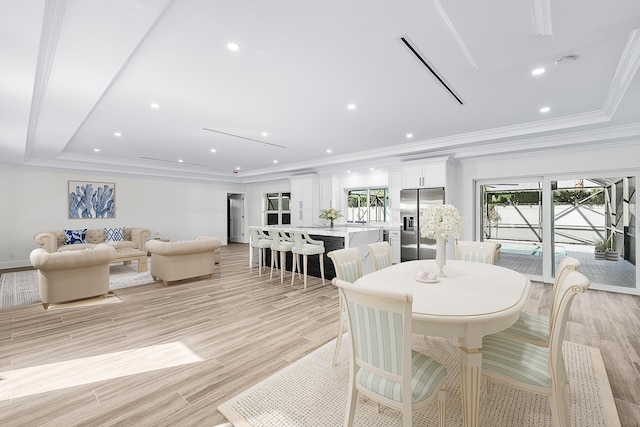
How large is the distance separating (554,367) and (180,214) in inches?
394

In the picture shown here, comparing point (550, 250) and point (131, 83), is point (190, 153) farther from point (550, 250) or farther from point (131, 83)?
point (550, 250)

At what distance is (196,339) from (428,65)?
11.6 feet

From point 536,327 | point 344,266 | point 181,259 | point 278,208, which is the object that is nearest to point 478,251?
point 536,327

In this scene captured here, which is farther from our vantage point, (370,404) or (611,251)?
(611,251)

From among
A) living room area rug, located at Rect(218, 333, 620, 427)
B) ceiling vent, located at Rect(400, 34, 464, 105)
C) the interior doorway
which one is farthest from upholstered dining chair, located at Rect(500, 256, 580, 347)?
the interior doorway

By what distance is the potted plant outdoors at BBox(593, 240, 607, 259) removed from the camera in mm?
5168

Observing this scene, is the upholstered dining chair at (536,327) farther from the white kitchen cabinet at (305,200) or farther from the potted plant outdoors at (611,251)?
the white kitchen cabinet at (305,200)

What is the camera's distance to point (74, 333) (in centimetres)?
309

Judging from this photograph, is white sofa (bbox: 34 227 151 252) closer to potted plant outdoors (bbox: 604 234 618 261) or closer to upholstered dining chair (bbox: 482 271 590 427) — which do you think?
upholstered dining chair (bbox: 482 271 590 427)

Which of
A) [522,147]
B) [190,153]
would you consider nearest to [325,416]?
[522,147]

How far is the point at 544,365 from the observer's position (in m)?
1.54

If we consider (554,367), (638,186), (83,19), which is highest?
(83,19)

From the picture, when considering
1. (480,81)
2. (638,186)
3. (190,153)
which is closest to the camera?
(480,81)

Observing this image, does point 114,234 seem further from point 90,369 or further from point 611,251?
point 611,251
